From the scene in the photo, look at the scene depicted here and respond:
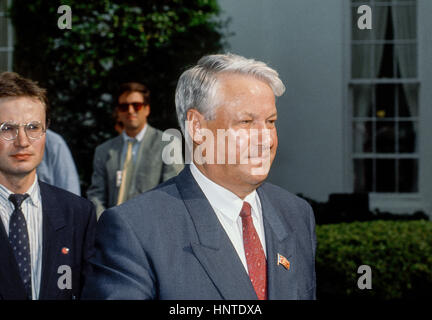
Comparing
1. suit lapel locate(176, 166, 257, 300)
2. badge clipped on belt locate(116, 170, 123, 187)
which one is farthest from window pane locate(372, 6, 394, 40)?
suit lapel locate(176, 166, 257, 300)

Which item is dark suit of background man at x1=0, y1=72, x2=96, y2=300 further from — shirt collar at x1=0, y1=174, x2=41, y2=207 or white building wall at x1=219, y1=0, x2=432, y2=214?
white building wall at x1=219, y1=0, x2=432, y2=214

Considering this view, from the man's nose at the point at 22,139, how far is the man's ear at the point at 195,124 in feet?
2.46

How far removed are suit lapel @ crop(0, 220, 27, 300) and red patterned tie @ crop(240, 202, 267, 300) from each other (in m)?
1.00

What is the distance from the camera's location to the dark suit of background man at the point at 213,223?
1937mm

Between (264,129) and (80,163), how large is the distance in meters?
7.17

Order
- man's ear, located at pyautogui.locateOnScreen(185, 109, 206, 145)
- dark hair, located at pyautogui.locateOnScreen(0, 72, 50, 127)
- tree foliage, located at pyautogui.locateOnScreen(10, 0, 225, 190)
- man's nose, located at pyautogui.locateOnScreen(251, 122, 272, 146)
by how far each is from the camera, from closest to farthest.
Result: man's nose, located at pyautogui.locateOnScreen(251, 122, 272, 146), man's ear, located at pyautogui.locateOnScreen(185, 109, 206, 145), dark hair, located at pyautogui.locateOnScreen(0, 72, 50, 127), tree foliage, located at pyautogui.locateOnScreen(10, 0, 225, 190)

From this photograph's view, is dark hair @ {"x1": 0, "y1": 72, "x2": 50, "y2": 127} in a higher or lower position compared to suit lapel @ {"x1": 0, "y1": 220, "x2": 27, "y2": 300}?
higher

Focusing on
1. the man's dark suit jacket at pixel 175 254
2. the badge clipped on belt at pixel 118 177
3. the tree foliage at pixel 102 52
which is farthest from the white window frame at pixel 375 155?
the man's dark suit jacket at pixel 175 254

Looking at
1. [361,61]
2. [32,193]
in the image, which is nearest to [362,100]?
[361,61]

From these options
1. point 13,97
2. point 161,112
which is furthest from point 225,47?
point 13,97

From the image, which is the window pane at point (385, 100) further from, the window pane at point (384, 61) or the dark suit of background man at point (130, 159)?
the dark suit of background man at point (130, 159)

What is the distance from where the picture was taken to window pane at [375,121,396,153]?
8797 millimetres
